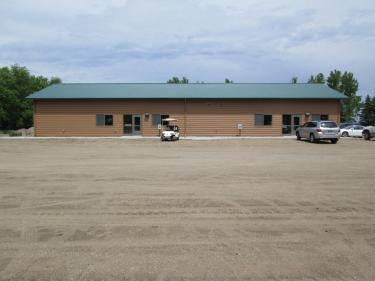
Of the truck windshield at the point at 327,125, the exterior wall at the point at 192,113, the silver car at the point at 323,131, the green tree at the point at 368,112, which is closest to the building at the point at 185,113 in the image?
the exterior wall at the point at 192,113

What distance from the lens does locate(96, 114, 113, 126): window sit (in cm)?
3872

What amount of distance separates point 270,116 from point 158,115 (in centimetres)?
1094

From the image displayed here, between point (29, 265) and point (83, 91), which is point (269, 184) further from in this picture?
point (83, 91)

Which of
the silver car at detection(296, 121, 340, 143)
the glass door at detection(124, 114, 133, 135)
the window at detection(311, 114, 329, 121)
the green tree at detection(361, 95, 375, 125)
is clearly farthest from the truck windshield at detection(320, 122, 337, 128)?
the green tree at detection(361, 95, 375, 125)

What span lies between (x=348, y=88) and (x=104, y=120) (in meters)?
68.7

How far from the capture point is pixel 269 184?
426 inches

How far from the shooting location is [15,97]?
72.4 meters

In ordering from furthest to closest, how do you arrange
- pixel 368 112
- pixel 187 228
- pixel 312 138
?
pixel 368 112 < pixel 312 138 < pixel 187 228

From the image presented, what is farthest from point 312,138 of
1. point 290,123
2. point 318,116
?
point 318,116

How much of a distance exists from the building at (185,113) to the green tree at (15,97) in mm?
37090

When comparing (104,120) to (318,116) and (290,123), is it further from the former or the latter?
(318,116)

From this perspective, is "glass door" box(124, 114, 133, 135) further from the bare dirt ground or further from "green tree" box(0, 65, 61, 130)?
"green tree" box(0, 65, 61, 130)

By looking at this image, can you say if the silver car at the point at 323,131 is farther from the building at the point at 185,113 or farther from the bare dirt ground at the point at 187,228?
the bare dirt ground at the point at 187,228

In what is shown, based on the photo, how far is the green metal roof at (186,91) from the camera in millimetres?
38459
